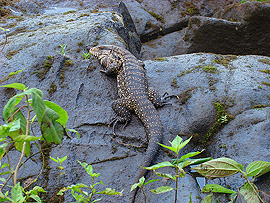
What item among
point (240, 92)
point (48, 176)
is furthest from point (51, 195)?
point (240, 92)

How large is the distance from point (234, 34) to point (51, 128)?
7459 mm

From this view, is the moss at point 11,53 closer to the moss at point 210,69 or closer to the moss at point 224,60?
the moss at point 210,69

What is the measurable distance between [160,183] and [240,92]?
2286mm

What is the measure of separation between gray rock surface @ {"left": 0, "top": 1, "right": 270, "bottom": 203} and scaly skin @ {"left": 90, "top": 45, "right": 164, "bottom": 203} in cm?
19

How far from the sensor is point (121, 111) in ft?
15.0

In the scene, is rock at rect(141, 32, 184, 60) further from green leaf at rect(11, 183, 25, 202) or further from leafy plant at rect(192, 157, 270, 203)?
green leaf at rect(11, 183, 25, 202)

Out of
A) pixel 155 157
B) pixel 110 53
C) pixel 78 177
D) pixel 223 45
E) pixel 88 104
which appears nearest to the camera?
pixel 78 177

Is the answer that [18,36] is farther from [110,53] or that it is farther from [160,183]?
[160,183]

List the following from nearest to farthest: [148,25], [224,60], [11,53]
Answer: [224,60]
[11,53]
[148,25]

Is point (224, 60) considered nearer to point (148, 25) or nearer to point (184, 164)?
point (184, 164)

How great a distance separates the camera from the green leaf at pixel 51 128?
6.38 ft

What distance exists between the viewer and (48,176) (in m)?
3.70

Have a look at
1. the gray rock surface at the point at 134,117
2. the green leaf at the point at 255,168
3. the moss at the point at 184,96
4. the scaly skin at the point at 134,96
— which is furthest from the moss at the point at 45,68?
the green leaf at the point at 255,168

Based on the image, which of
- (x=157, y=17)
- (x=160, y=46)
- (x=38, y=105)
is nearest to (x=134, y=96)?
(x=38, y=105)
